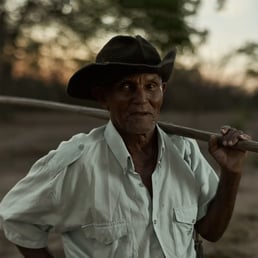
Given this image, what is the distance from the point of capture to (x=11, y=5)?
11.9 meters

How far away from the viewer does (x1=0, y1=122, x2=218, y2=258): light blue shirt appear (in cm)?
175

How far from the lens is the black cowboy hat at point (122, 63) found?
175 centimetres

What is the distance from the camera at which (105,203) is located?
176cm

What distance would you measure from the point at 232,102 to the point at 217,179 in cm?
1488

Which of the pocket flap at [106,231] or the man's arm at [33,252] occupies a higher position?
the pocket flap at [106,231]

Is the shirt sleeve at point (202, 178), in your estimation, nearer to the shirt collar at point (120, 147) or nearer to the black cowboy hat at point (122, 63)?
the shirt collar at point (120, 147)

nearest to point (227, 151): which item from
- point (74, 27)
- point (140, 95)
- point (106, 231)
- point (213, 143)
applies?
point (213, 143)

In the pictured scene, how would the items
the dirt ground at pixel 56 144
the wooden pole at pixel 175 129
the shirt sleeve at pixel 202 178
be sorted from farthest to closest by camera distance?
the dirt ground at pixel 56 144 → the shirt sleeve at pixel 202 178 → the wooden pole at pixel 175 129

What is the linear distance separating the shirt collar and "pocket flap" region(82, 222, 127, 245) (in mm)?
158

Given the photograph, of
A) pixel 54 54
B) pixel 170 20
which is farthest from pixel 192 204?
pixel 54 54

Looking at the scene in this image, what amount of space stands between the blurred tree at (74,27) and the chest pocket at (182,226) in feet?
21.0

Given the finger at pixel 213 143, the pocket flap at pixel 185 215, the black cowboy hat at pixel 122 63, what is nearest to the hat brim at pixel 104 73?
the black cowboy hat at pixel 122 63

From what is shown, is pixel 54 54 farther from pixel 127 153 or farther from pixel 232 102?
pixel 127 153

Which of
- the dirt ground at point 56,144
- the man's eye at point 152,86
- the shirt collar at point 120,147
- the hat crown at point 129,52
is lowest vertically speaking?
the dirt ground at point 56,144
